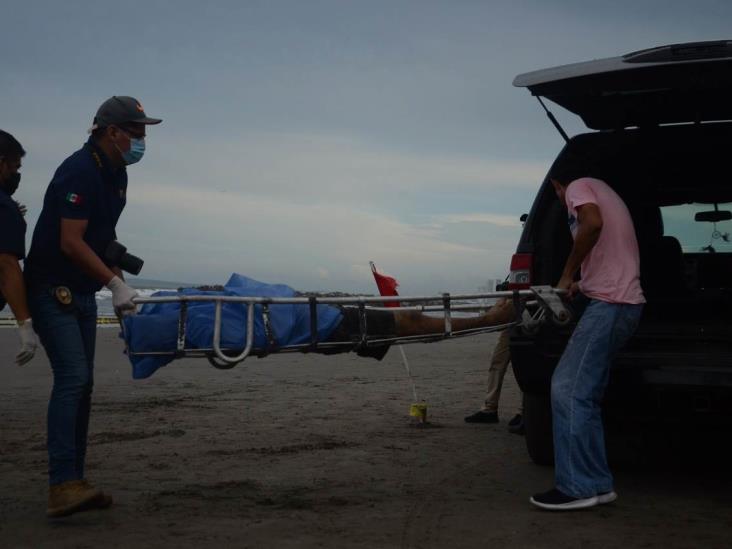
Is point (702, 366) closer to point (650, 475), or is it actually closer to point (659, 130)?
point (650, 475)

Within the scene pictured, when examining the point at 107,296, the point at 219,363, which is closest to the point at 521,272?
the point at 219,363

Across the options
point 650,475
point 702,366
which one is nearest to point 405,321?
point 702,366

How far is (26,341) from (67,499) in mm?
788

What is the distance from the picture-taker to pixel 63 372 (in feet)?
15.9

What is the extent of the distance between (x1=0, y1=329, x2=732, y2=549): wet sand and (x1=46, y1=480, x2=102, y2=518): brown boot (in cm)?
6

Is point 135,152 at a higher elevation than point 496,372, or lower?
higher

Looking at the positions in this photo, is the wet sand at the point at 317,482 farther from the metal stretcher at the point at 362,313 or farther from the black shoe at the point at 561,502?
the metal stretcher at the point at 362,313

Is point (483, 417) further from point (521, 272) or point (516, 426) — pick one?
point (521, 272)

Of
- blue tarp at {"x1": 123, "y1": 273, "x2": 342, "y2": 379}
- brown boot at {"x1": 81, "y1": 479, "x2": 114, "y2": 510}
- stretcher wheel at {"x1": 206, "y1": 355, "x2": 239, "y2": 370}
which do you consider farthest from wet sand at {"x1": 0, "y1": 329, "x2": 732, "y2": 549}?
blue tarp at {"x1": 123, "y1": 273, "x2": 342, "y2": 379}

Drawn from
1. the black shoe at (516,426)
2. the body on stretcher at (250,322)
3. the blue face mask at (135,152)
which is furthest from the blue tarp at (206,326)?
the black shoe at (516,426)

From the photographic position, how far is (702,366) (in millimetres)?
4906

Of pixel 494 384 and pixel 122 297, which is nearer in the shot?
pixel 122 297

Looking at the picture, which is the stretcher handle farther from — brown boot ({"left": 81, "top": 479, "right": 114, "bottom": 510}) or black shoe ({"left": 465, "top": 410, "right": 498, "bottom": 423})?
black shoe ({"left": 465, "top": 410, "right": 498, "bottom": 423})

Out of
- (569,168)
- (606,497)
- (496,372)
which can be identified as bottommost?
(606,497)
